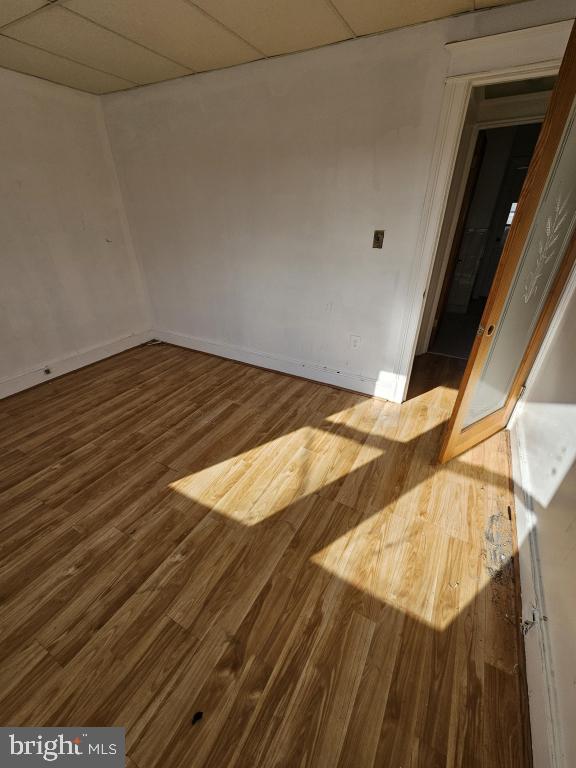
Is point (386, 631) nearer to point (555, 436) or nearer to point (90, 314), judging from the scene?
point (555, 436)

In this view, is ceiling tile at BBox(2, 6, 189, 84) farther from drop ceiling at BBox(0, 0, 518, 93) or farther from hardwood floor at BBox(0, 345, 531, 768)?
hardwood floor at BBox(0, 345, 531, 768)

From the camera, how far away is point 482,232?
16.5 feet

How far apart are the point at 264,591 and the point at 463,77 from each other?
291cm

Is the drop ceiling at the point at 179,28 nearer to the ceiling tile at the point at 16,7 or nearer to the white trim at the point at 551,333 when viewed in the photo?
the ceiling tile at the point at 16,7

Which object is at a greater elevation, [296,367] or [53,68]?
[53,68]

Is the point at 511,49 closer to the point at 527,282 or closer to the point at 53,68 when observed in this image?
the point at 527,282

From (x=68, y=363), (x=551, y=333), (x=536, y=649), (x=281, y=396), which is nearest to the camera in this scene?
(x=536, y=649)

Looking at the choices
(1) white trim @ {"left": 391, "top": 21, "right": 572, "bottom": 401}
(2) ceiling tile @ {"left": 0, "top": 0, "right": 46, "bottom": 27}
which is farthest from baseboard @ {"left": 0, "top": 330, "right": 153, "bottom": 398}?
(1) white trim @ {"left": 391, "top": 21, "right": 572, "bottom": 401}

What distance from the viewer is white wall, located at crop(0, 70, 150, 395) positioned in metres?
2.61

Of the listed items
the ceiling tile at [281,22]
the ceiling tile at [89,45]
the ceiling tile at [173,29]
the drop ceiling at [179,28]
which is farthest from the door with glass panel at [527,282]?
the ceiling tile at [89,45]

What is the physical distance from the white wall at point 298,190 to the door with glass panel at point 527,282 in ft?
2.38

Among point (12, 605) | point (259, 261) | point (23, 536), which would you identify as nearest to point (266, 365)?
point (259, 261)

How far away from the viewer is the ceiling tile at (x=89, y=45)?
178 cm

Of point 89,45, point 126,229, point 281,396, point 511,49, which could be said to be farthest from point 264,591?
point 126,229
